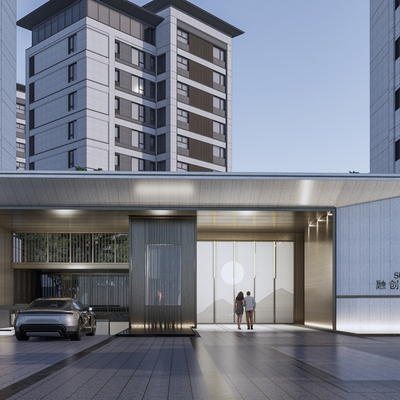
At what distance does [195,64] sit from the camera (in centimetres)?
6216

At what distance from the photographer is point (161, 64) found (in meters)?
60.8

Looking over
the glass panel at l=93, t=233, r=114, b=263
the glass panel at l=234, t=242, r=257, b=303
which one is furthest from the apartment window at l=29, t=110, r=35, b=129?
the glass panel at l=234, t=242, r=257, b=303

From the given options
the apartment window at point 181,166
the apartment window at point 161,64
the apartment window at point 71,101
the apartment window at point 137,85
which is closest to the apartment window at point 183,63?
the apartment window at point 161,64

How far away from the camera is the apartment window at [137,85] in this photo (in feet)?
192

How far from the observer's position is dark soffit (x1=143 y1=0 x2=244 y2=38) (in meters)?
59.7

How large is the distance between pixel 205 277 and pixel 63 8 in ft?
122

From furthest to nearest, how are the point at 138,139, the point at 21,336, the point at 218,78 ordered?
the point at 218,78 → the point at 138,139 → the point at 21,336

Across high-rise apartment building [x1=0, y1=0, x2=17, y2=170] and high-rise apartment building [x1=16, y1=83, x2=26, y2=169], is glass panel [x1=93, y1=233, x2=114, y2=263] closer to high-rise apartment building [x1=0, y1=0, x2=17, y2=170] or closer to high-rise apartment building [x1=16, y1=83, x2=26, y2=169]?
high-rise apartment building [x1=0, y1=0, x2=17, y2=170]

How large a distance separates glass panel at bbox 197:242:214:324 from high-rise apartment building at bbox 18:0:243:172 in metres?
26.0

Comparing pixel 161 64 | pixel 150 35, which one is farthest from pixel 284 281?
pixel 150 35

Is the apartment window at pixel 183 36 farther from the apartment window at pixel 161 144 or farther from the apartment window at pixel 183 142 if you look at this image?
the apartment window at pixel 161 144

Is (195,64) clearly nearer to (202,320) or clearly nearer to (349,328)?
(202,320)

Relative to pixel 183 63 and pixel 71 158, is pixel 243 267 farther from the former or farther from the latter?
pixel 183 63

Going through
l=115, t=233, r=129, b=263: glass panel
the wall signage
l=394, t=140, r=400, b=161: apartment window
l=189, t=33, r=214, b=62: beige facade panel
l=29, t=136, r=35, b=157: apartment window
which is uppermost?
l=189, t=33, r=214, b=62: beige facade panel
